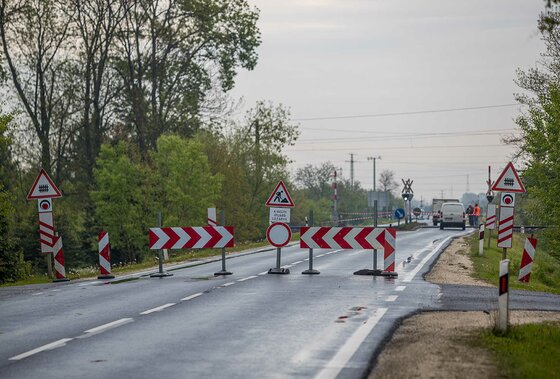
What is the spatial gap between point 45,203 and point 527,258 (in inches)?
452

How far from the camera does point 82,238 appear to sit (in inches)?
2489

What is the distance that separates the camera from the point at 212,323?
13305 mm

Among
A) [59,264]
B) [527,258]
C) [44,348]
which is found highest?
[527,258]

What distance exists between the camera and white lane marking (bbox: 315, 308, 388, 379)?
364 inches

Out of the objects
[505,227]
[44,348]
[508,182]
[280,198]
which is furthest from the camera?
[280,198]

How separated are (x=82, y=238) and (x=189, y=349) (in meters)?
53.7

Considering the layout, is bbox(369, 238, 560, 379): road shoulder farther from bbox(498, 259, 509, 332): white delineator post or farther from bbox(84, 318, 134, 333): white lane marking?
bbox(84, 318, 134, 333): white lane marking

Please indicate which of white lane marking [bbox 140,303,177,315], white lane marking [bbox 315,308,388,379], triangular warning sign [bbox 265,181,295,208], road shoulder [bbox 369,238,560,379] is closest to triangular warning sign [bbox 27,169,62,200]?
triangular warning sign [bbox 265,181,295,208]

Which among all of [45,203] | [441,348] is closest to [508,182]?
[45,203]

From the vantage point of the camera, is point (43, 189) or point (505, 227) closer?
point (505, 227)

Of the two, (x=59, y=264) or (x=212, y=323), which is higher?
(x=59, y=264)

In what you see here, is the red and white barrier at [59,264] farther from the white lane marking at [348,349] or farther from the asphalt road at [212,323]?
the white lane marking at [348,349]

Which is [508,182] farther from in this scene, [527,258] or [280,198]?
[280,198]

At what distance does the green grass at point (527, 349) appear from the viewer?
29.9 feet
